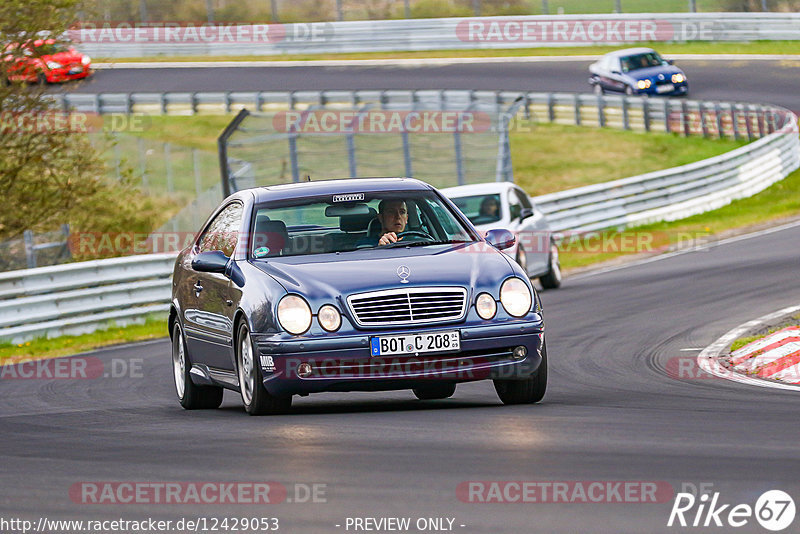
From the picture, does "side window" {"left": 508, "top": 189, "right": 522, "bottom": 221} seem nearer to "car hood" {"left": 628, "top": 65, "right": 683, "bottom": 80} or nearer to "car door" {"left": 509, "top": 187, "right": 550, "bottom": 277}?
"car door" {"left": 509, "top": 187, "right": 550, "bottom": 277}

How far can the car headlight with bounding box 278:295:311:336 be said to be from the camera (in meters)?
9.20

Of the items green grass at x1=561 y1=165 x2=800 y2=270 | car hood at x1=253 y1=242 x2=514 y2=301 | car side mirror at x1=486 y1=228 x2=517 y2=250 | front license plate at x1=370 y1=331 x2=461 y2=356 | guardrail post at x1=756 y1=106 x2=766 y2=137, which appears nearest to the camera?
front license plate at x1=370 y1=331 x2=461 y2=356

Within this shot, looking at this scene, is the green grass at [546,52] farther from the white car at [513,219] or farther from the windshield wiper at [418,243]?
the windshield wiper at [418,243]

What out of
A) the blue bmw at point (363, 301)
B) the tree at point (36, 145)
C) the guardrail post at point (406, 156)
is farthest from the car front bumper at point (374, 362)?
the guardrail post at point (406, 156)

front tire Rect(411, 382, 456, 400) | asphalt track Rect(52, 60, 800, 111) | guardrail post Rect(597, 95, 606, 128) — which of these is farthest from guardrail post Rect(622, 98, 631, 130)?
front tire Rect(411, 382, 456, 400)

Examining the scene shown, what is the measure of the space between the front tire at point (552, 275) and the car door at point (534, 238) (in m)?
0.23

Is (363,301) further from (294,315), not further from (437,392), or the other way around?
(437,392)

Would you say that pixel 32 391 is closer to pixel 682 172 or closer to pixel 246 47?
pixel 682 172

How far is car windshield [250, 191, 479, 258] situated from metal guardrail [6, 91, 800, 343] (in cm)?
950

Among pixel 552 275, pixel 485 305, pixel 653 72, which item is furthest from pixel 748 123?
pixel 485 305

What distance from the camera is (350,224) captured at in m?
10.3

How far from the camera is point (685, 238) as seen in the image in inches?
1084

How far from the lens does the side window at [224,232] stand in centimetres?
1059

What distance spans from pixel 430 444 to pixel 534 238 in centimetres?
1256
